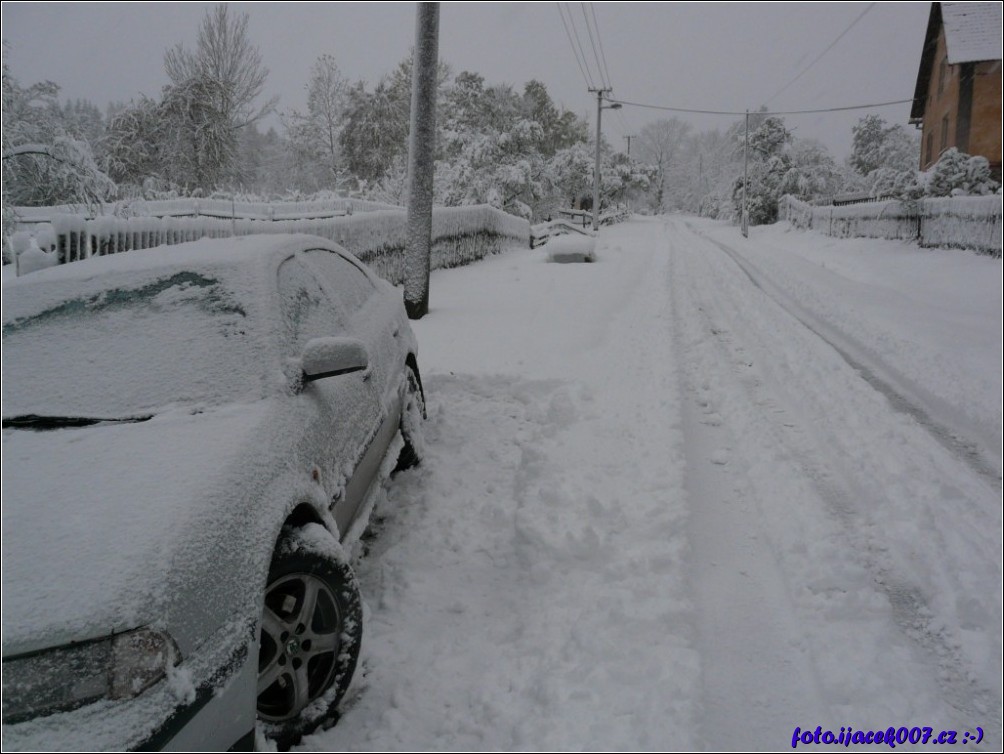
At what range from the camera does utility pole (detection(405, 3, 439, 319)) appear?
9.80 metres

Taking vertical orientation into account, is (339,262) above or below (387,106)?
below

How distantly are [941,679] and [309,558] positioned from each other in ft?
8.51

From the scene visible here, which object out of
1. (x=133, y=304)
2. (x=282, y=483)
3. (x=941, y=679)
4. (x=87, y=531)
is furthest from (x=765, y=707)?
(x=133, y=304)

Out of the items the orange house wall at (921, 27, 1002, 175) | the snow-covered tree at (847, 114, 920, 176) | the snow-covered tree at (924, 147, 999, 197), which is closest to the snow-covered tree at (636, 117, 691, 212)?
the snow-covered tree at (847, 114, 920, 176)

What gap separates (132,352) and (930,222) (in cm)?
2464

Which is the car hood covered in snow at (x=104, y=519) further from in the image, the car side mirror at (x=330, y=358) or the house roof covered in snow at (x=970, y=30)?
the house roof covered in snow at (x=970, y=30)

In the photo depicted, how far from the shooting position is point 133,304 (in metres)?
2.96

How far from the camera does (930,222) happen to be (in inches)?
859

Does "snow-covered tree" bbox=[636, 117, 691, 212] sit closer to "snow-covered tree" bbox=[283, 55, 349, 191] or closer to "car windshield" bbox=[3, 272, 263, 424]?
"snow-covered tree" bbox=[283, 55, 349, 191]

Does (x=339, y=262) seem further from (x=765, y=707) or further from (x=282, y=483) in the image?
(x=765, y=707)

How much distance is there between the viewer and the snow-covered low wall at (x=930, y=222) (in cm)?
1801

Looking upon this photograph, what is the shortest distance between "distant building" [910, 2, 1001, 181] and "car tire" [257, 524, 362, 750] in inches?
1253

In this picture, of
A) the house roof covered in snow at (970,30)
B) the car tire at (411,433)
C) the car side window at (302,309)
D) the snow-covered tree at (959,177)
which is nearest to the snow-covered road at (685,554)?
the car tire at (411,433)

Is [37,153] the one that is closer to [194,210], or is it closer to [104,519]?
[104,519]
